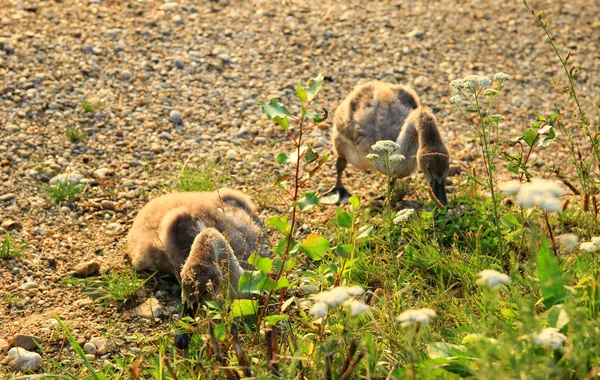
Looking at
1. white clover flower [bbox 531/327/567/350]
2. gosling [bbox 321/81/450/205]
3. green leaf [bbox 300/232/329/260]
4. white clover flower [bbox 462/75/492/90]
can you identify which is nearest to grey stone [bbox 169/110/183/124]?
gosling [bbox 321/81/450/205]

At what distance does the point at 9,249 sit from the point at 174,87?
2.97m

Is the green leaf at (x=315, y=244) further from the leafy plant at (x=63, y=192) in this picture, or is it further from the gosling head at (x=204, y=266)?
the leafy plant at (x=63, y=192)

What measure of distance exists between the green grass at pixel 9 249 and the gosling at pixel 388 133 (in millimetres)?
2391

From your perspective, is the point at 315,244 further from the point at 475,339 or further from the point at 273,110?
the point at 475,339

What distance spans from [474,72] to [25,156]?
4.87 m

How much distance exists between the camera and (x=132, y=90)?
8.02 m

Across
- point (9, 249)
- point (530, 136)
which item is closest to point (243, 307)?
point (530, 136)

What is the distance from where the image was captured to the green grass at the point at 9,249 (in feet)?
18.6

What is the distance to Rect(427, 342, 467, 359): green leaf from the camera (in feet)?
11.9

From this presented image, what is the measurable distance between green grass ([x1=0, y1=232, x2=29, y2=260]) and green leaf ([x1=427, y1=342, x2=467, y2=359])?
338cm

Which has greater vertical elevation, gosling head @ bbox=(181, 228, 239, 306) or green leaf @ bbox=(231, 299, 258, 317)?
green leaf @ bbox=(231, 299, 258, 317)

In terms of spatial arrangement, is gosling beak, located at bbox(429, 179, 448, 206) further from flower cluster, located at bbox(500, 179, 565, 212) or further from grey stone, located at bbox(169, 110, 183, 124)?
flower cluster, located at bbox(500, 179, 565, 212)

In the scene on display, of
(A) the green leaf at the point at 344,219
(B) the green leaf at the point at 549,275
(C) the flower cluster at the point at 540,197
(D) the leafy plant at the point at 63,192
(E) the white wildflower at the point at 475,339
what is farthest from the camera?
(D) the leafy plant at the point at 63,192

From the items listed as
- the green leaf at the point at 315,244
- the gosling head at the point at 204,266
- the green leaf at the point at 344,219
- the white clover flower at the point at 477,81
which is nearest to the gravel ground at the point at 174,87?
the gosling head at the point at 204,266
